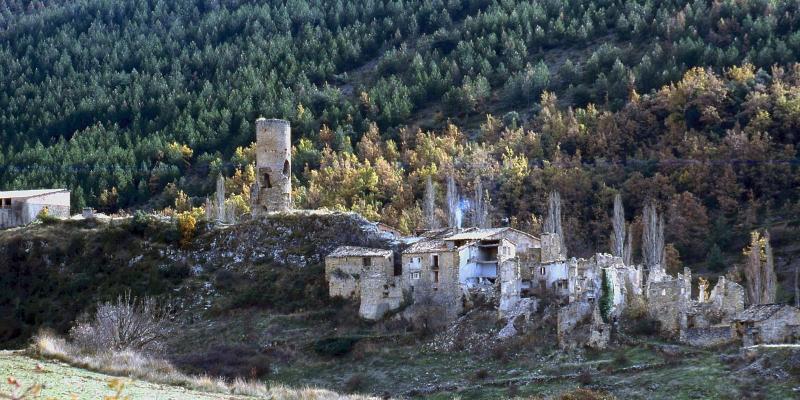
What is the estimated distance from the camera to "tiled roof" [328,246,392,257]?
53094 mm

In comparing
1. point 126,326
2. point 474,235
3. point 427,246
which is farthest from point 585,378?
point 126,326

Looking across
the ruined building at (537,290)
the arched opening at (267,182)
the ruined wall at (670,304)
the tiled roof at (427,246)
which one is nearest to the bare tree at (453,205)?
the arched opening at (267,182)

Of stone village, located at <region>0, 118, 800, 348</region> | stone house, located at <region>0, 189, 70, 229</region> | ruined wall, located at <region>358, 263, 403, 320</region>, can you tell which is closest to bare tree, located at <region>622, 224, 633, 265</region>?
stone village, located at <region>0, 118, 800, 348</region>

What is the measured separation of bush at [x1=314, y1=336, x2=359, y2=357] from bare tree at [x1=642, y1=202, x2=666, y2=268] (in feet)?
61.5

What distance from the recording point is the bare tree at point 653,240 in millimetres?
63812

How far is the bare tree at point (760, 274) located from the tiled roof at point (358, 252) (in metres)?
16.1

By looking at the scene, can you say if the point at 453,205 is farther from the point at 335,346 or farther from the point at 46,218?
the point at 335,346

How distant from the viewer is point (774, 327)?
136ft

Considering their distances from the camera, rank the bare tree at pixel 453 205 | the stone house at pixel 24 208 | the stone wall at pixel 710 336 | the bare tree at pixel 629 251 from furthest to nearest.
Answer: the bare tree at pixel 453 205 → the stone house at pixel 24 208 → the bare tree at pixel 629 251 → the stone wall at pixel 710 336

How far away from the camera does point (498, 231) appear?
2131 inches

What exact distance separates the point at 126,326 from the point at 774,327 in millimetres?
23781

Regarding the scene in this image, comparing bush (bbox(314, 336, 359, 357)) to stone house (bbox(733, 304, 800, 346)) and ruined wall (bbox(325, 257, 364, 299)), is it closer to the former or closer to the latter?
ruined wall (bbox(325, 257, 364, 299))

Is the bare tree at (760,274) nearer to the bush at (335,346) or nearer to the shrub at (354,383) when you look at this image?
the bush at (335,346)

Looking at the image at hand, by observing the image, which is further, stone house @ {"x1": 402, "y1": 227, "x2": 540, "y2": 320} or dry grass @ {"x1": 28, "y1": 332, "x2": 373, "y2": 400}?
stone house @ {"x1": 402, "y1": 227, "x2": 540, "y2": 320}
